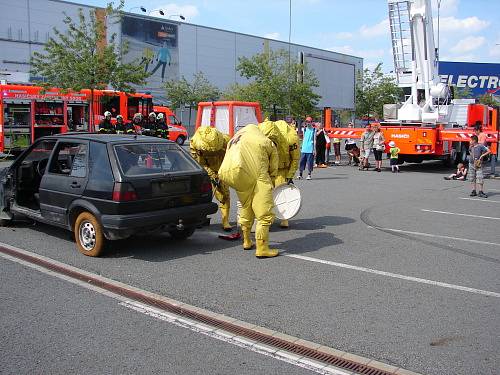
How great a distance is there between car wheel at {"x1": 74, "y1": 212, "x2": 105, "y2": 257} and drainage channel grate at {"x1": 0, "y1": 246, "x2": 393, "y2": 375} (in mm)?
536

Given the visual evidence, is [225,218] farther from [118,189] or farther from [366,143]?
[366,143]

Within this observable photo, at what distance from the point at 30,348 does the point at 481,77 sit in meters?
55.9

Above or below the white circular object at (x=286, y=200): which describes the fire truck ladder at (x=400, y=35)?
above

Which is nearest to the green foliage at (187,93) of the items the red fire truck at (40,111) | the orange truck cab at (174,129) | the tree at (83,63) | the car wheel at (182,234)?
the orange truck cab at (174,129)

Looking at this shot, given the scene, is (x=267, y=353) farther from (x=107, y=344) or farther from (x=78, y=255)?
(x=78, y=255)

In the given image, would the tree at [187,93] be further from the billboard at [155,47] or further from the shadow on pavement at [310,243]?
the shadow on pavement at [310,243]

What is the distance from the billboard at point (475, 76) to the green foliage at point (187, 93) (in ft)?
74.1

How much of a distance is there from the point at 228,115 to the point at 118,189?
11135mm

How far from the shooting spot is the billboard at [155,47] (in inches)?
1832

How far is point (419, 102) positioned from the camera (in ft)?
63.2

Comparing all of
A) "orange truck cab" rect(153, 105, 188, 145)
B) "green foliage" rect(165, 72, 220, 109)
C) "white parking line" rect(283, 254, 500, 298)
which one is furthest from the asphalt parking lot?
"green foliage" rect(165, 72, 220, 109)

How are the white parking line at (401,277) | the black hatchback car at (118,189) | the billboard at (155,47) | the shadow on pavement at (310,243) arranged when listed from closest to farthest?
the white parking line at (401,277)
the black hatchback car at (118,189)
the shadow on pavement at (310,243)
the billboard at (155,47)

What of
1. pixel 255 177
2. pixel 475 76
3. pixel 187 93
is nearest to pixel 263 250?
pixel 255 177

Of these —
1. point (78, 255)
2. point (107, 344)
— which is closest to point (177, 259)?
point (78, 255)
